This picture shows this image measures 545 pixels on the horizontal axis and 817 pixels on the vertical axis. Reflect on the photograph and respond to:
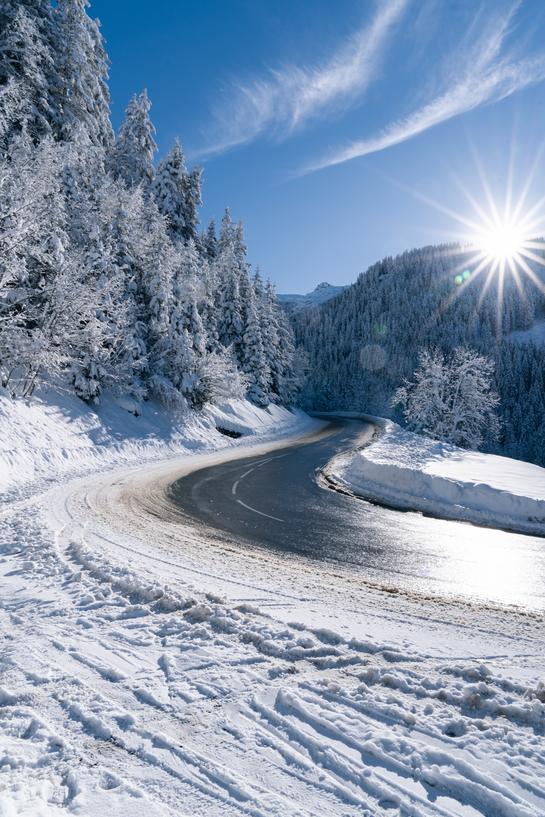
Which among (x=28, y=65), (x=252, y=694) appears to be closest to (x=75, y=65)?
(x=28, y=65)

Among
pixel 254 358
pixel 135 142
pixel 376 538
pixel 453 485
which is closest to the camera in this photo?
pixel 376 538

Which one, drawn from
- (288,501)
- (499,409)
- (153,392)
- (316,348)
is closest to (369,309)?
(316,348)

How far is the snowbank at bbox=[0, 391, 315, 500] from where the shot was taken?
13.9 metres

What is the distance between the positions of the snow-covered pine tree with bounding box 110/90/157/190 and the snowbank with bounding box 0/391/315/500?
2195cm

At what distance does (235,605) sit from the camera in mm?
4883

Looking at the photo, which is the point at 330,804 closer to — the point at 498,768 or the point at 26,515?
the point at 498,768

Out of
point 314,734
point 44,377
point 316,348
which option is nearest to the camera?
point 314,734

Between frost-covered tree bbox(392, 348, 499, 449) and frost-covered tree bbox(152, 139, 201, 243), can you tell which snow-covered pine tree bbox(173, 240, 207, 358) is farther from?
frost-covered tree bbox(392, 348, 499, 449)

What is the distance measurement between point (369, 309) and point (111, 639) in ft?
550

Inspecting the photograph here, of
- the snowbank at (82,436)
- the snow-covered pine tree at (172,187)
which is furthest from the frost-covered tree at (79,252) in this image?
the snow-covered pine tree at (172,187)

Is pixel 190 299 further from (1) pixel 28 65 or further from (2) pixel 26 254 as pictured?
(2) pixel 26 254

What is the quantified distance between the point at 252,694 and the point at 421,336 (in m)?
152

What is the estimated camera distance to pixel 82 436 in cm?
1819

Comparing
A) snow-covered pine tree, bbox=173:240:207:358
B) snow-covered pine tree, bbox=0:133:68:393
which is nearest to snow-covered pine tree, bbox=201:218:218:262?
snow-covered pine tree, bbox=173:240:207:358
